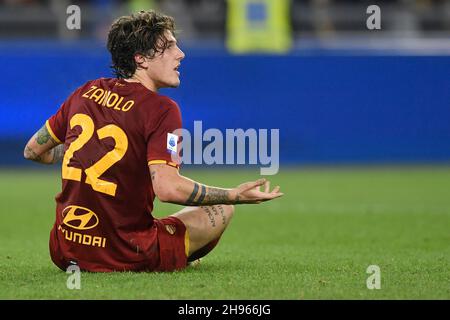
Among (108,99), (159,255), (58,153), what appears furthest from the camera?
(58,153)

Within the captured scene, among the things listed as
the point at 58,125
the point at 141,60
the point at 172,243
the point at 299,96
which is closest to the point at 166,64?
the point at 141,60

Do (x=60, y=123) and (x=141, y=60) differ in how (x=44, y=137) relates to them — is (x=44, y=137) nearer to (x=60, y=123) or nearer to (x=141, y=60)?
(x=60, y=123)

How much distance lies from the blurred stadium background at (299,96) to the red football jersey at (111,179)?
2630 millimetres

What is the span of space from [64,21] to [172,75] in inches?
440

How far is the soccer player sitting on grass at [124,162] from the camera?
5.52 metres

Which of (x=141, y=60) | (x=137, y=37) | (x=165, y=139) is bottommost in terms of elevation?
(x=165, y=139)

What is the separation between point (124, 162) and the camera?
5.57 metres

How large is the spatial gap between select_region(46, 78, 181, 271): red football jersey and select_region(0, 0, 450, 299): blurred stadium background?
263 cm

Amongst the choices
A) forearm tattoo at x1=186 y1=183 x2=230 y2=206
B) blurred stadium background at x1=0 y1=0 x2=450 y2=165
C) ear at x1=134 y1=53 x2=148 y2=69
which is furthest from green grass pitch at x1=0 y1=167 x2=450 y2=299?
ear at x1=134 y1=53 x2=148 y2=69

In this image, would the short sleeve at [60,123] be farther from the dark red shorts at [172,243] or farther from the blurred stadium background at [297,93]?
the blurred stadium background at [297,93]

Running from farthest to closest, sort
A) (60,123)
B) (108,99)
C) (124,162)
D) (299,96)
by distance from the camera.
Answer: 1. (299,96)
2. (60,123)
3. (108,99)
4. (124,162)

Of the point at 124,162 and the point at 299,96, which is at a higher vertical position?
the point at 299,96

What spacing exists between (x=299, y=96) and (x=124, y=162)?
9240 mm

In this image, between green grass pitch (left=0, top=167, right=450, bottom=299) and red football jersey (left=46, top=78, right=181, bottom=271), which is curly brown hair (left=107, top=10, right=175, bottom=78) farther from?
green grass pitch (left=0, top=167, right=450, bottom=299)
